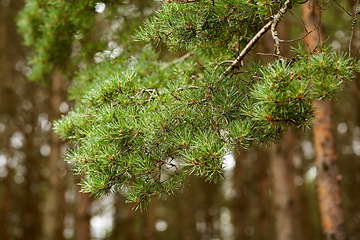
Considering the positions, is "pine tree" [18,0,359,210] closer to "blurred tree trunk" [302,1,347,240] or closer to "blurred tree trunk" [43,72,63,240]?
"blurred tree trunk" [302,1,347,240]

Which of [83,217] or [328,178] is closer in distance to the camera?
[328,178]

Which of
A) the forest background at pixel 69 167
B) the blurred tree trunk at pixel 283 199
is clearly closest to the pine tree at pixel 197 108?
the forest background at pixel 69 167

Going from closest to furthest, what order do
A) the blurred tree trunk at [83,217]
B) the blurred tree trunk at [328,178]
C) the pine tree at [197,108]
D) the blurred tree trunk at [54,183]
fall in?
the pine tree at [197,108] < the blurred tree trunk at [328,178] < the blurred tree trunk at [54,183] < the blurred tree trunk at [83,217]

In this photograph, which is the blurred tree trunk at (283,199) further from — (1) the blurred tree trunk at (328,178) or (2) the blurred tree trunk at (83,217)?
(2) the blurred tree trunk at (83,217)

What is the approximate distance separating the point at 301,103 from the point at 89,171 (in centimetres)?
106

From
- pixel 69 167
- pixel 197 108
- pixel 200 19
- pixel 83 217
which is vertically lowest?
pixel 83 217

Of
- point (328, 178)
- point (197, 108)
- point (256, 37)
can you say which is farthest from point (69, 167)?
point (256, 37)

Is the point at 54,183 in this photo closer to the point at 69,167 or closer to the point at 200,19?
the point at 69,167

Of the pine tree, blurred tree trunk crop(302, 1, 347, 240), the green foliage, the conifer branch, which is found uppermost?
the green foliage

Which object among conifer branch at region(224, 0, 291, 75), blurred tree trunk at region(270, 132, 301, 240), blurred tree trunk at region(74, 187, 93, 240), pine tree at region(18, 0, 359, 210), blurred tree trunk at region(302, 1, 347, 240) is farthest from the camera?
blurred tree trunk at region(74, 187, 93, 240)

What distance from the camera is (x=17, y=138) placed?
27.0 ft

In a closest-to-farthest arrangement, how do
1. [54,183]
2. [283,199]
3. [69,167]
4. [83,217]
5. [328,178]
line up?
[328,178] < [283,199] < [54,183] < [83,217] < [69,167]

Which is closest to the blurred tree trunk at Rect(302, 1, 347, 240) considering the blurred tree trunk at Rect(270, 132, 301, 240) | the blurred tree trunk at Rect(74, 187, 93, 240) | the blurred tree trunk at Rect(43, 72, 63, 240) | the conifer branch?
the blurred tree trunk at Rect(270, 132, 301, 240)

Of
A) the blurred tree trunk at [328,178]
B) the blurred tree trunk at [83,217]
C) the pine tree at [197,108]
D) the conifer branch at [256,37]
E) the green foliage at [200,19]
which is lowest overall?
→ the blurred tree trunk at [83,217]
